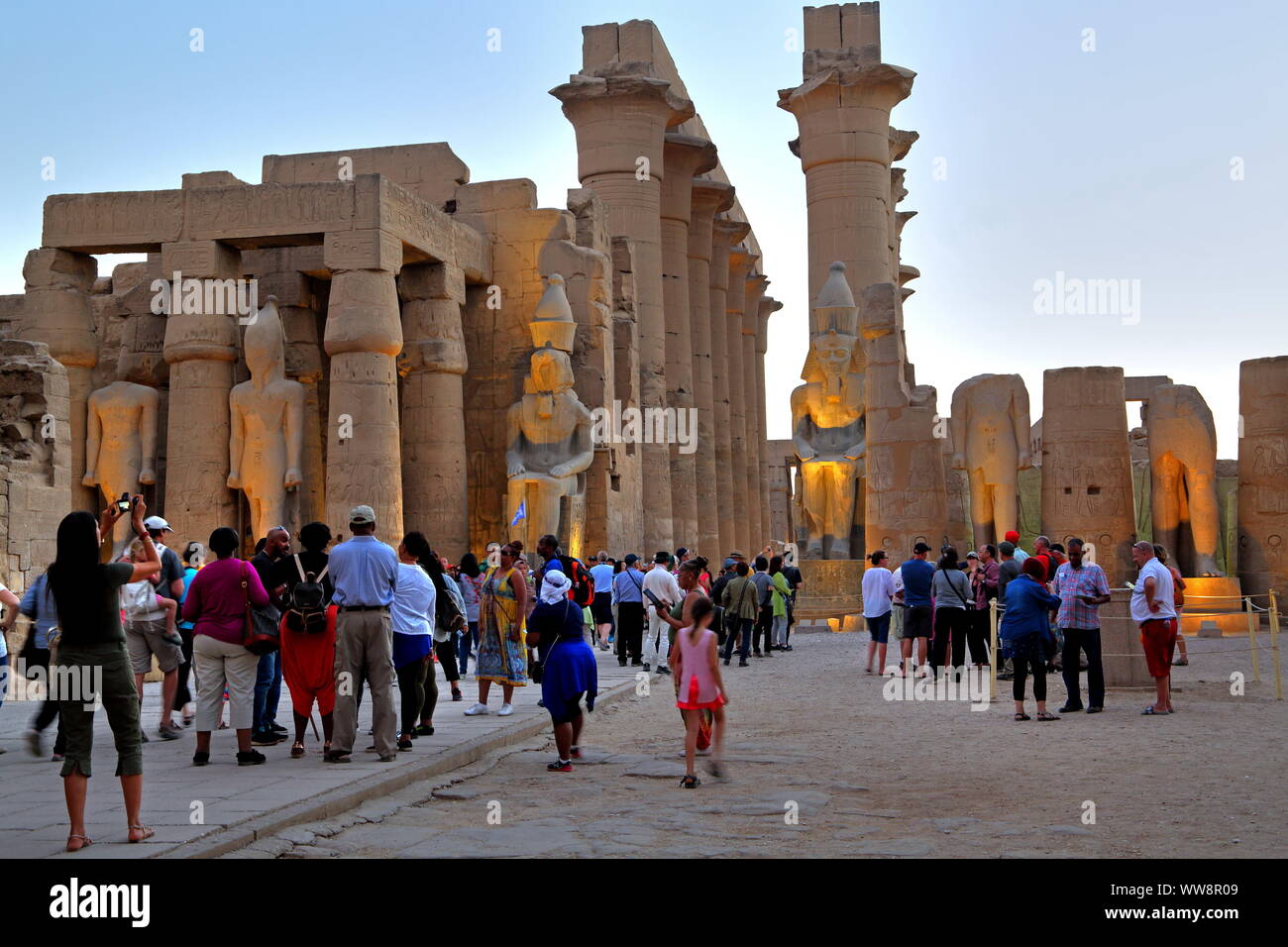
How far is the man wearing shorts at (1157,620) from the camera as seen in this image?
37.0ft

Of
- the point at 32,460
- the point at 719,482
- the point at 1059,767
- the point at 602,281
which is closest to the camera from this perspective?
the point at 1059,767

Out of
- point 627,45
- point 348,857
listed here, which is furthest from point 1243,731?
point 627,45

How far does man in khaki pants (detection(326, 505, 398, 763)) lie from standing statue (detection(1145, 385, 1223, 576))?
1447 cm

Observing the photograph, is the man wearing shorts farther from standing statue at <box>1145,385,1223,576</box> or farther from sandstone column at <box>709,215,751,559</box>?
sandstone column at <box>709,215,751,559</box>

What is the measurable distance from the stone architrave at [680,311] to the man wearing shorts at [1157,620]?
21.8 metres

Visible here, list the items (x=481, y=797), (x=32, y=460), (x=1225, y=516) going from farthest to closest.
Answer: (x=1225, y=516)
(x=32, y=460)
(x=481, y=797)

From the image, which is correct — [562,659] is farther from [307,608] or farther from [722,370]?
[722,370]

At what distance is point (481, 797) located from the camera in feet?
26.4

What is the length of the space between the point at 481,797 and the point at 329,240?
13.7 m

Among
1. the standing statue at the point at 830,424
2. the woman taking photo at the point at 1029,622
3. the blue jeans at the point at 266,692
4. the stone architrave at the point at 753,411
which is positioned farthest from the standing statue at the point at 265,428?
the stone architrave at the point at 753,411

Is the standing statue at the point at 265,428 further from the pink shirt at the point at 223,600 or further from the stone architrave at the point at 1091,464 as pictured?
the pink shirt at the point at 223,600

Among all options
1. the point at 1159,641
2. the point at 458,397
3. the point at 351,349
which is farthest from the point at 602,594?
the point at 1159,641

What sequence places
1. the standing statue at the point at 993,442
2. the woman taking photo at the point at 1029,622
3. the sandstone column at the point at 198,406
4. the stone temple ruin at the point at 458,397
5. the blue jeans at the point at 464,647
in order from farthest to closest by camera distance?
1. the standing statue at the point at 993,442
2. the sandstone column at the point at 198,406
3. the stone temple ruin at the point at 458,397
4. the blue jeans at the point at 464,647
5. the woman taking photo at the point at 1029,622
